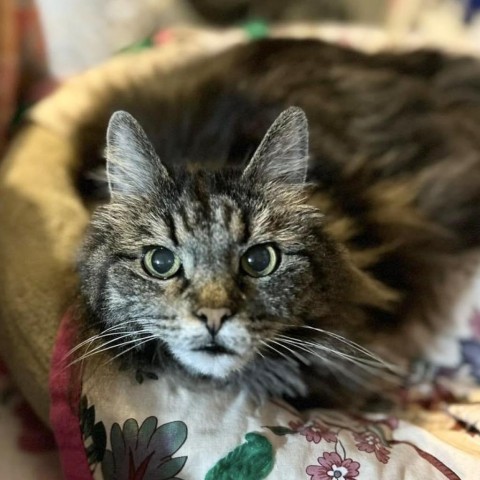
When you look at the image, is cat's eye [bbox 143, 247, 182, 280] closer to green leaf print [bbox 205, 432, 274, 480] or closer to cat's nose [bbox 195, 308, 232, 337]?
cat's nose [bbox 195, 308, 232, 337]

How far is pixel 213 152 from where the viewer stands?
145cm

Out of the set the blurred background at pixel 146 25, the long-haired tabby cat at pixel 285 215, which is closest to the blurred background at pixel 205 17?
the blurred background at pixel 146 25

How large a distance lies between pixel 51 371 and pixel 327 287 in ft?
1.59

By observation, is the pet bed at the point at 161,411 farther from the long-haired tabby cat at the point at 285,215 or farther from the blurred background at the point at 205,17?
the blurred background at the point at 205,17

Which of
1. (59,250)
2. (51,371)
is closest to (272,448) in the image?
(51,371)

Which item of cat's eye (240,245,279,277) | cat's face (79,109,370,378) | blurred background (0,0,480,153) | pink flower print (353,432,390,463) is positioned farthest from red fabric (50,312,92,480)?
blurred background (0,0,480,153)

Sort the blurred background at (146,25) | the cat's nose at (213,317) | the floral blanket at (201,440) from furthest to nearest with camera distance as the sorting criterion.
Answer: the blurred background at (146,25) < the floral blanket at (201,440) < the cat's nose at (213,317)

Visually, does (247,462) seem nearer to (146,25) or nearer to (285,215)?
(285,215)

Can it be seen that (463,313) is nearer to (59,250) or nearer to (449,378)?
(449,378)

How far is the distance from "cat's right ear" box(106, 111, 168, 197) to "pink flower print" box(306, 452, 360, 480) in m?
0.51

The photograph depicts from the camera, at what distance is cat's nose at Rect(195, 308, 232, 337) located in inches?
39.1

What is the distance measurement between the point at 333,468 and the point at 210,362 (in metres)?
0.27

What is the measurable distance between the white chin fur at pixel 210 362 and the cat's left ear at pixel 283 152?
28 centimetres

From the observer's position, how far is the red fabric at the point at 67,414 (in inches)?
44.8
